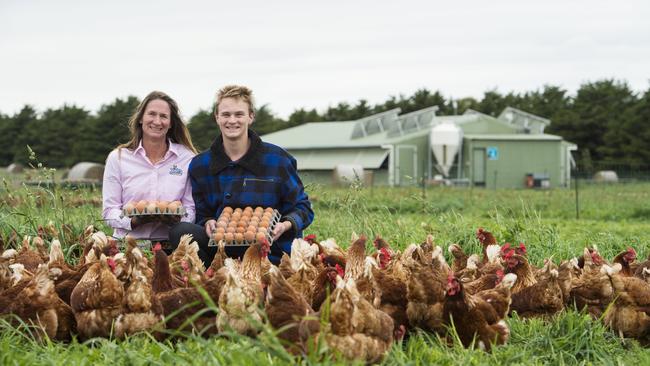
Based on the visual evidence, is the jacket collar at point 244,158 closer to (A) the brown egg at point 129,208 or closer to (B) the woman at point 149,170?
(B) the woman at point 149,170

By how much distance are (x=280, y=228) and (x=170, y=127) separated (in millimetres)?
1520

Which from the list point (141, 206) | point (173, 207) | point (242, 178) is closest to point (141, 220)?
point (141, 206)

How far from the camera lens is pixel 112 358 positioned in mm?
3541

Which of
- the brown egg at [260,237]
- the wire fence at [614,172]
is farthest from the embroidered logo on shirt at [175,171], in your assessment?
the wire fence at [614,172]

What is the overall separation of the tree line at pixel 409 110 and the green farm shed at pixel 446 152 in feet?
13.8

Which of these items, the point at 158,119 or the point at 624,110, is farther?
the point at 624,110

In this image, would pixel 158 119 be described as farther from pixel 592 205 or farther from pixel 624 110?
pixel 624 110

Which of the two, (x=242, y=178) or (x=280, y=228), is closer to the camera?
(x=280, y=228)

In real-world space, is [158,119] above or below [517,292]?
above

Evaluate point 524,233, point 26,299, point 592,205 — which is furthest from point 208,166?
point 592,205

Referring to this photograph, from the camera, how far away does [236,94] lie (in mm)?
5711

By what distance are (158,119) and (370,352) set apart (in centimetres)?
316

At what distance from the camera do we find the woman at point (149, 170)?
6055 millimetres

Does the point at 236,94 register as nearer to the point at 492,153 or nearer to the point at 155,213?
the point at 155,213
